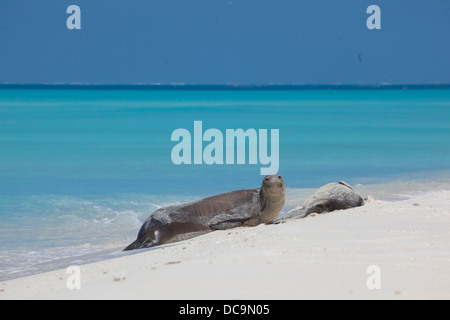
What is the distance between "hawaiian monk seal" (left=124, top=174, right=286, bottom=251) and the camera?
7.03m

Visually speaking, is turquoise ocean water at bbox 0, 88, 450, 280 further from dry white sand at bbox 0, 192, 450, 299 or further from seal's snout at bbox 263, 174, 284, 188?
dry white sand at bbox 0, 192, 450, 299

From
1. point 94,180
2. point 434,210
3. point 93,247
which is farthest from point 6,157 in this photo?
point 434,210

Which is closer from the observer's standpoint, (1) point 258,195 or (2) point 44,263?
(2) point 44,263

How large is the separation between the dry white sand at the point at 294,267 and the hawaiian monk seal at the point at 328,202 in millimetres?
1027

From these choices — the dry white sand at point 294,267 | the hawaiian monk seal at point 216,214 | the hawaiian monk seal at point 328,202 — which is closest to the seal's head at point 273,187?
the hawaiian monk seal at point 216,214

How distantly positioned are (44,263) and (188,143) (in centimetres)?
1667

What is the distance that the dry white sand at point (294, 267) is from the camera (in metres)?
3.52

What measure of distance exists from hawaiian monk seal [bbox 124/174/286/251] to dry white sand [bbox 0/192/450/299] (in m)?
1.45

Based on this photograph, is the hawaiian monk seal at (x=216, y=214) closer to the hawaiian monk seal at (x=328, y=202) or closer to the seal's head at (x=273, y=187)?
the seal's head at (x=273, y=187)

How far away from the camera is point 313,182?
12430 mm

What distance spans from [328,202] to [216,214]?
3.83 ft

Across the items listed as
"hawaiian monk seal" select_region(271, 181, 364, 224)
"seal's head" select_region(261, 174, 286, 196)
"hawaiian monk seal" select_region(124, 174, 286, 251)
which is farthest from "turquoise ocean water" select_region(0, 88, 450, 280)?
"hawaiian monk seal" select_region(271, 181, 364, 224)
